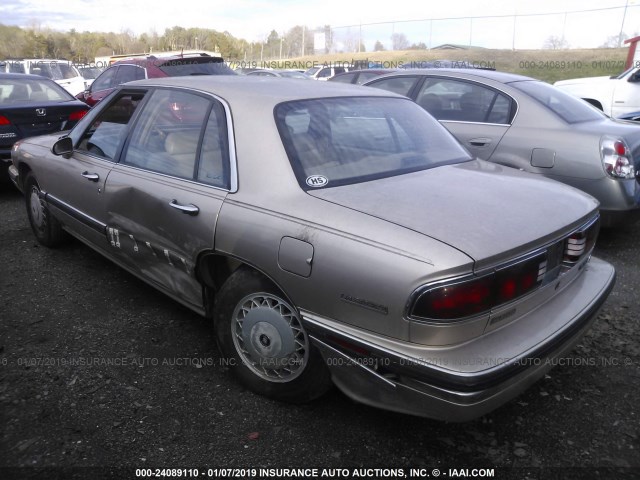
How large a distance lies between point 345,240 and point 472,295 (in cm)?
52

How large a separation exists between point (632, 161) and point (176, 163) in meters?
3.76

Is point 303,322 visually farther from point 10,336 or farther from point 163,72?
point 163,72

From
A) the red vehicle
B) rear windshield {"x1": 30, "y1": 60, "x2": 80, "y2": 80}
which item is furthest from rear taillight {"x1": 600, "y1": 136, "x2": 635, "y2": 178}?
rear windshield {"x1": 30, "y1": 60, "x2": 80, "y2": 80}

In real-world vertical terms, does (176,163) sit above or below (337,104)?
below

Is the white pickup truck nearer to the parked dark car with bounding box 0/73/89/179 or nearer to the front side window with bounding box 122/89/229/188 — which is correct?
the parked dark car with bounding box 0/73/89/179

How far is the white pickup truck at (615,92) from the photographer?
10.1 m

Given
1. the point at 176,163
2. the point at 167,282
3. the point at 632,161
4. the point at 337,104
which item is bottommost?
the point at 167,282

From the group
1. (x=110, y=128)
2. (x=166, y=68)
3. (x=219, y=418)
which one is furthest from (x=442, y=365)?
(x=166, y=68)

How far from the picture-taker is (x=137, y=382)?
269 cm

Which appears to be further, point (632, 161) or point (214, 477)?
point (632, 161)

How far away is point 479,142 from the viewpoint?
4.93 meters

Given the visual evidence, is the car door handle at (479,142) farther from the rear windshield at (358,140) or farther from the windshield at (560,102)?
the rear windshield at (358,140)

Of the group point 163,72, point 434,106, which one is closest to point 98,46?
point 163,72

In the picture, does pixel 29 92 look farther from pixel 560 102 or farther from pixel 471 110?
pixel 560 102
